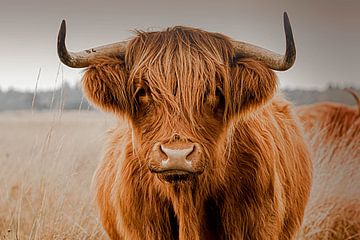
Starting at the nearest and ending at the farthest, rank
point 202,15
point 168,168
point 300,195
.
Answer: point 168,168
point 300,195
point 202,15

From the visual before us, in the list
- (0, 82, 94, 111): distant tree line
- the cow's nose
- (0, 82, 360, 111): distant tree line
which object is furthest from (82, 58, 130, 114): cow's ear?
(0, 82, 360, 111): distant tree line

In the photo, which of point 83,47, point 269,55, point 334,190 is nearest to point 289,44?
point 269,55

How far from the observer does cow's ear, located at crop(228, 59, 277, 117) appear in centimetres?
231

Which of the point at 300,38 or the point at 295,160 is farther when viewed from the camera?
the point at 300,38

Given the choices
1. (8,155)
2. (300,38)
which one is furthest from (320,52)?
(8,155)

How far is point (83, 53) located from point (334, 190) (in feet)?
7.97

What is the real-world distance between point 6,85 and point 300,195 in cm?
197

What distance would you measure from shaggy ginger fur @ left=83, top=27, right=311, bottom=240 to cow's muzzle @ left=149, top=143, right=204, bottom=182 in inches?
2.3

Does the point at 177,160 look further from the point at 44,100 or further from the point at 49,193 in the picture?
the point at 44,100

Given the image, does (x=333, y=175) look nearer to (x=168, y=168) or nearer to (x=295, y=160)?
(x=295, y=160)

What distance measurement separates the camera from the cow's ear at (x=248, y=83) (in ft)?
7.59

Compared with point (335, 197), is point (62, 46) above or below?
above

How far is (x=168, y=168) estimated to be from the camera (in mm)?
1972

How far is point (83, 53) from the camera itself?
227cm
